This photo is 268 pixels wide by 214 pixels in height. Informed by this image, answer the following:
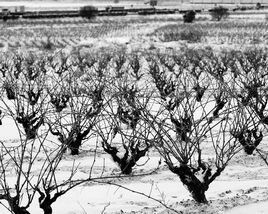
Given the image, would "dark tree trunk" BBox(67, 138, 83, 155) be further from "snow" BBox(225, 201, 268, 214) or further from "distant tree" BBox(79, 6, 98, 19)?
"distant tree" BBox(79, 6, 98, 19)

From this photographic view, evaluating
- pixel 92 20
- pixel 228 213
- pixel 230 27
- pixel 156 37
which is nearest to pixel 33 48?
pixel 156 37

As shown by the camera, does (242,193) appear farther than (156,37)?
No

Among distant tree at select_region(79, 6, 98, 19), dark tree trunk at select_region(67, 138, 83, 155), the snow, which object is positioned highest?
the snow

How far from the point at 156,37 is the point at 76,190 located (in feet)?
70.5

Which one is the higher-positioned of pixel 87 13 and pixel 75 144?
pixel 75 144

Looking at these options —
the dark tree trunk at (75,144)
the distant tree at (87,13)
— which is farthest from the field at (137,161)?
the distant tree at (87,13)

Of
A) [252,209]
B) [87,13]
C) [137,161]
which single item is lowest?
[87,13]

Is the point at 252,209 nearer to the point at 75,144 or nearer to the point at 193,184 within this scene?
the point at 193,184

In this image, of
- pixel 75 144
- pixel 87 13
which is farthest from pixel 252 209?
pixel 87 13

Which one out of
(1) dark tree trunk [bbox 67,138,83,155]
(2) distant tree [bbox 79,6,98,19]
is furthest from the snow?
(2) distant tree [bbox 79,6,98,19]

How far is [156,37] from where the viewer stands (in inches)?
1040

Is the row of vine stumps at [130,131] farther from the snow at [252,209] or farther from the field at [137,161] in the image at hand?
the snow at [252,209]

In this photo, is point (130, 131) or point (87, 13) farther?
point (87, 13)

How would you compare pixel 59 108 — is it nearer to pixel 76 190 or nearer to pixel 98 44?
pixel 76 190
